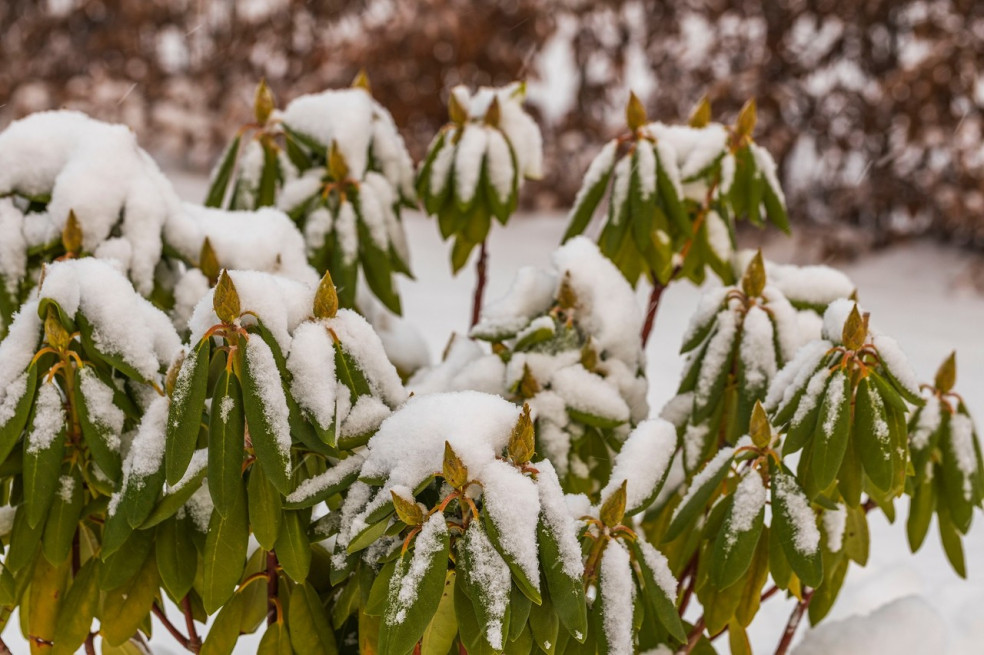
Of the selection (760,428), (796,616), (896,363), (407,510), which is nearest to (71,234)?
(407,510)

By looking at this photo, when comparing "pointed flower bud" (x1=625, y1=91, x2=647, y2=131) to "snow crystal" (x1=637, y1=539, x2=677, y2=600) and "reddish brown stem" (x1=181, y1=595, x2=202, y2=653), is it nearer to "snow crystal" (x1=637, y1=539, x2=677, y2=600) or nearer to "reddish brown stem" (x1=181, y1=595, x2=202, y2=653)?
"snow crystal" (x1=637, y1=539, x2=677, y2=600)

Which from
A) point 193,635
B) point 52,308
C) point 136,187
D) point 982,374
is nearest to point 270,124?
point 136,187

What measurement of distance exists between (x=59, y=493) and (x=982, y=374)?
2.87 metres

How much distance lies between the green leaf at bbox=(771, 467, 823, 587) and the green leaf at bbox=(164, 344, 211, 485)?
0.52 m

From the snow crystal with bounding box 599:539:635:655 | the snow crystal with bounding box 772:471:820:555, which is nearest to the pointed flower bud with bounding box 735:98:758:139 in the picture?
the snow crystal with bounding box 772:471:820:555

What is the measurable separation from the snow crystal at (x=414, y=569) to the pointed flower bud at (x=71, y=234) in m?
0.51

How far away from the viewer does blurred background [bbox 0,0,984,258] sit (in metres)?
3.96

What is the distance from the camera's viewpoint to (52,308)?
2.70 feet

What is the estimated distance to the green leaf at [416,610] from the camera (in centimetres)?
69

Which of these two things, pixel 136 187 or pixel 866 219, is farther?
pixel 866 219

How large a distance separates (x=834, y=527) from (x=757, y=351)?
0.21 m

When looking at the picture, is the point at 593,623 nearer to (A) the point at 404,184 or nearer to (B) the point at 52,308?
(B) the point at 52,308

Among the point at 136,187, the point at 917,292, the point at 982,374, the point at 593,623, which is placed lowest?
the point at 593,623

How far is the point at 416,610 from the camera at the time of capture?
27.3 inches
